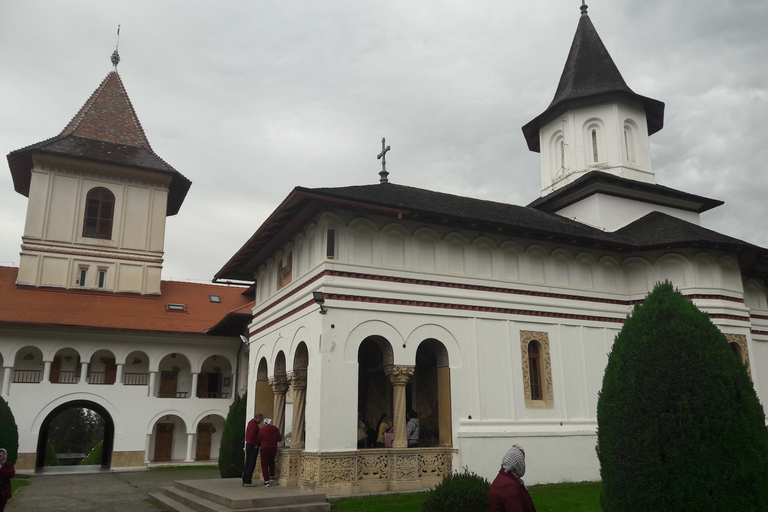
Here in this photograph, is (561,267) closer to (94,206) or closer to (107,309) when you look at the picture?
(107,309)

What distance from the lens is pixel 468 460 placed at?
13070 millimetres

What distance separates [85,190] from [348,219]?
21978mm

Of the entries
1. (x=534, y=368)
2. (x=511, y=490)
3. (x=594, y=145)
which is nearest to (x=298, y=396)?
(x=534, y=368)

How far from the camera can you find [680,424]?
7059 millimetres

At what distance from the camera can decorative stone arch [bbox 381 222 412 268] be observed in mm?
13656

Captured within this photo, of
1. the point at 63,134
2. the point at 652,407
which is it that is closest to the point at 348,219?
the point at 652,407

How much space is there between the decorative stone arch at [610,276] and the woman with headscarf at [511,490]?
11559 millimetres

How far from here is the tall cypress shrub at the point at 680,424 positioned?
6.87m

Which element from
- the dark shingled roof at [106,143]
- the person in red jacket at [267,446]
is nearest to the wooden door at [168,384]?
the dark shingled roof at [106,143]

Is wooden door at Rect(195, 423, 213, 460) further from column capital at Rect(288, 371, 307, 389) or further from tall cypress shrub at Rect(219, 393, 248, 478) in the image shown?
column capital at Rect(288, 371, 307, 389)

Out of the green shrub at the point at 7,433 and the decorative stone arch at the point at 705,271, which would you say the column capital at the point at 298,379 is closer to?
the decorative stone arch at the point at 705,271

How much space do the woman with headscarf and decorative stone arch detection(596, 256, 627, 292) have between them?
37.9 feet

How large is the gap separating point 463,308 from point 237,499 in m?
6.04

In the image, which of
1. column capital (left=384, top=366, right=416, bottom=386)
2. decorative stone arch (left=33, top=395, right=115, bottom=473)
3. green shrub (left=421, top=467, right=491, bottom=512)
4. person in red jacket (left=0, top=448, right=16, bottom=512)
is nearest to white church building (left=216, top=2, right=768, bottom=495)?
column capital (left=384, top=366, right=416, bottom=386)
